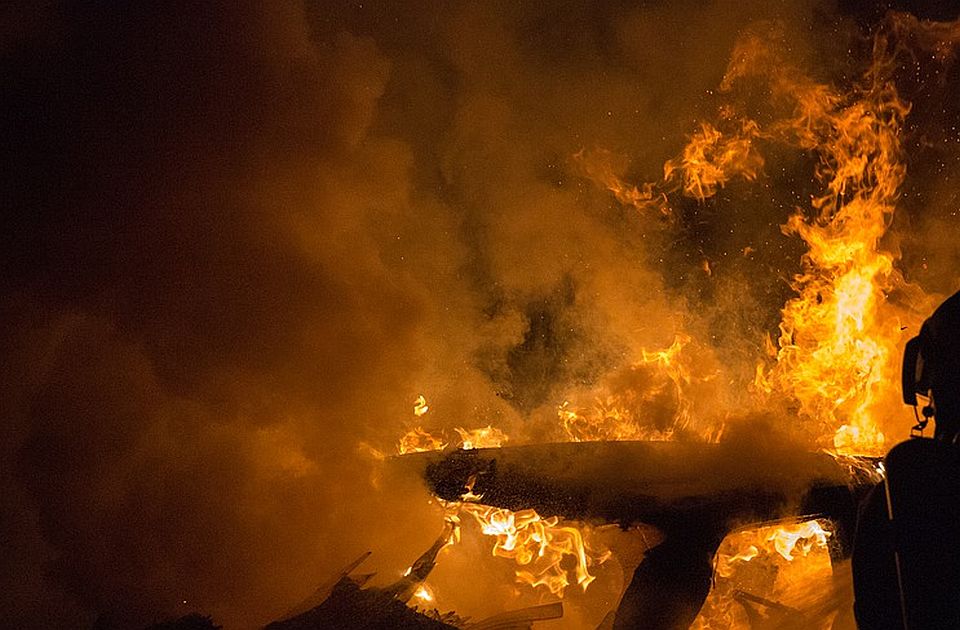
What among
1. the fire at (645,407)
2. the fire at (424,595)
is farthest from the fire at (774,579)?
the fire at (424,595)

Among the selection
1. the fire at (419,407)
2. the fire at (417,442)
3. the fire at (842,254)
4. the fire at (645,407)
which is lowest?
the fire at (417,442)

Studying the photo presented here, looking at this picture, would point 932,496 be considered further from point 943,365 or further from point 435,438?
point 435,438

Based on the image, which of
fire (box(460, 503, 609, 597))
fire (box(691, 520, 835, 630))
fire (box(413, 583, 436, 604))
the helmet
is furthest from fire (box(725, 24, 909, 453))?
the helmet

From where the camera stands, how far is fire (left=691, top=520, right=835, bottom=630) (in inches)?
211

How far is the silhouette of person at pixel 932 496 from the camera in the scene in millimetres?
2795

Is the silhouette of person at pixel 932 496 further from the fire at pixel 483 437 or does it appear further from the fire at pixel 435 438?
the fire at pixel 483 437

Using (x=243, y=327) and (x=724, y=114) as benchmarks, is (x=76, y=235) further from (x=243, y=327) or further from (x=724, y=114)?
(x=724, y=114)

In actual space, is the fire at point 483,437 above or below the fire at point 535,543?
above

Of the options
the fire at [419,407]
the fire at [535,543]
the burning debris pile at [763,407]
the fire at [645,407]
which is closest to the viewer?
the burning debris pile at [763,407]

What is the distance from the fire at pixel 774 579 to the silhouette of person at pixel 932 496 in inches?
90.5

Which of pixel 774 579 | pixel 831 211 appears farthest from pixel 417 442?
pixel 831 211

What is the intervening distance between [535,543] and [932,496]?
12.2ft

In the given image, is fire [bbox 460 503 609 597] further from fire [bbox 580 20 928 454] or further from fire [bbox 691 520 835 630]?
fire [bbox 580 20 928 454]

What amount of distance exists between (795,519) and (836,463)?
0.59m
